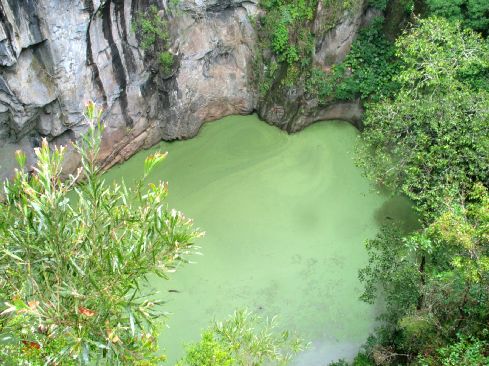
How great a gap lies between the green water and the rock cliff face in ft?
1.54

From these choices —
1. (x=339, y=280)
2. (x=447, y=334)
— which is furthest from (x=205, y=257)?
(x=447, y=334)

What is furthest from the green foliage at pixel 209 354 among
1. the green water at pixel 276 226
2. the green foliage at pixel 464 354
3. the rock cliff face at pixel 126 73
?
the rock cliff face at pixel 126 73

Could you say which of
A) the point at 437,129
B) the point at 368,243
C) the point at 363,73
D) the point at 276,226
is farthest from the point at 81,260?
the point at 363,73

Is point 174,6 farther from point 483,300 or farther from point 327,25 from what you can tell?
point 483,300

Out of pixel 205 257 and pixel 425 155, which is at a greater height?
pixel 425 155

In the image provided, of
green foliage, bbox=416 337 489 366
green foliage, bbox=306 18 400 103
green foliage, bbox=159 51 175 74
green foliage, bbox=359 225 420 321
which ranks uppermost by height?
green foliage, bbox=159 51 175 74

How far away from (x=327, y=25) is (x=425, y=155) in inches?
149

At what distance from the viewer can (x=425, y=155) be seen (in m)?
6.97

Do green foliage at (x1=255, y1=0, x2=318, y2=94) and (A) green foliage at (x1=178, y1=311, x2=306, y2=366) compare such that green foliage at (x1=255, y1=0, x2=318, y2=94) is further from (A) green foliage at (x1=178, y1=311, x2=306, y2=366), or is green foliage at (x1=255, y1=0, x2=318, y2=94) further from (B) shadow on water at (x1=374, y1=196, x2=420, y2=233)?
(A) green foliage at (x1=178, y1=311, x2=306, y2=366)

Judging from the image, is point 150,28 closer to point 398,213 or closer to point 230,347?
point 398,213

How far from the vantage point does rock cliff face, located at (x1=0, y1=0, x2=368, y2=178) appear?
26.2 ft

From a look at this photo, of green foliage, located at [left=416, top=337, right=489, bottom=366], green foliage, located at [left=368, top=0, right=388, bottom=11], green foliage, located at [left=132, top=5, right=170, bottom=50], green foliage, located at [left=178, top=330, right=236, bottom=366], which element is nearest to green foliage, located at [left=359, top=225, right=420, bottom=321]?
green foliage, located at [left=416, top=337, right=489, bottom=366]

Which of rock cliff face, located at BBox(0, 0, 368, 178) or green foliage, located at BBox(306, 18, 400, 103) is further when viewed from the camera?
green foliage, located at BBox(306, 18, 400, 103)

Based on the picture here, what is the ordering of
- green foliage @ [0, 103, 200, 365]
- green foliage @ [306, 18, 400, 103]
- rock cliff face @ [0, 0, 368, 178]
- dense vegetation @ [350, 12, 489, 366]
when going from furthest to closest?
green foliage @ [306, 18, 400, 103] < rock cliff face @ [0, 0, 368, 178] < dense vegetation @ [350, 12, 489, 366] < green foliage @ [0, 103, 200, 365]
